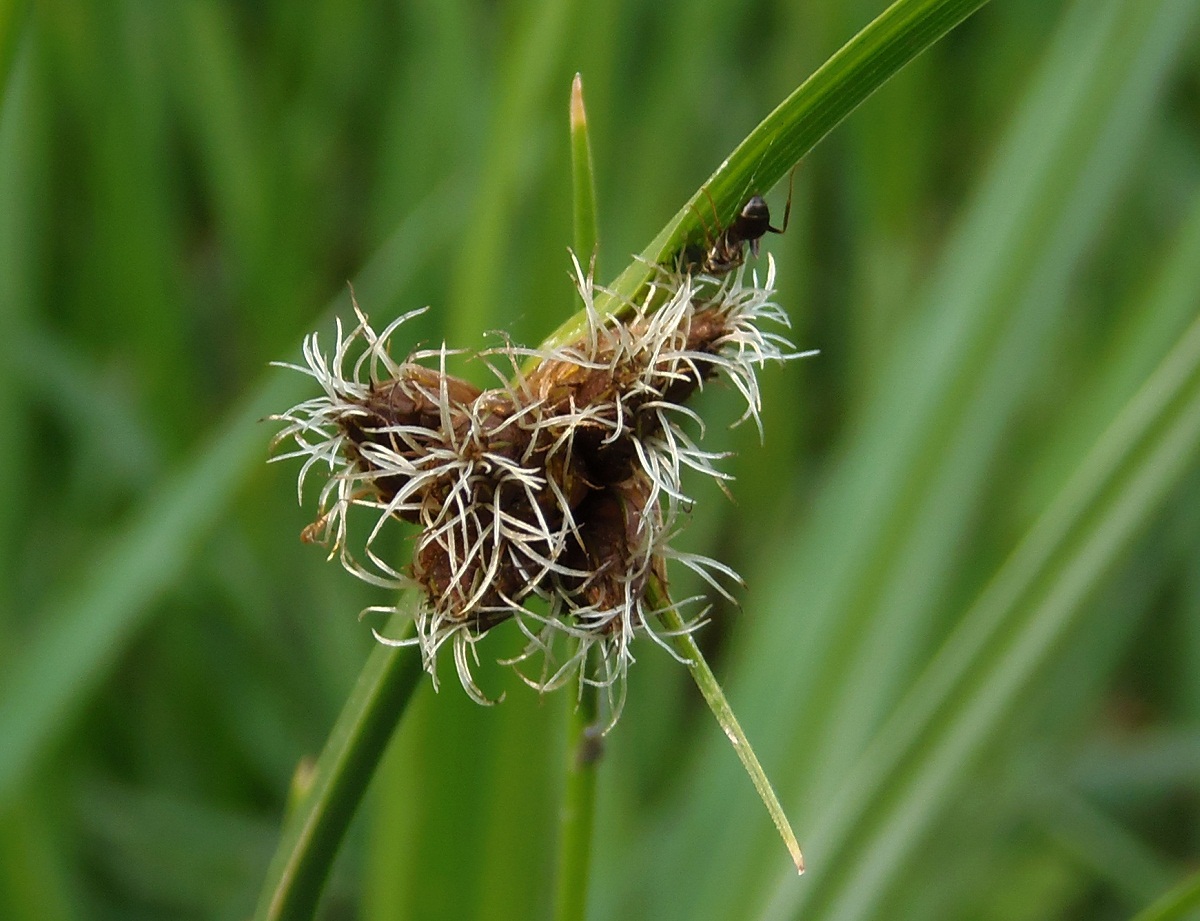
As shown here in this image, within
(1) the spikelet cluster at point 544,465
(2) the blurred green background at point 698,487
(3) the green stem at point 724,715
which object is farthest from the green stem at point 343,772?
(2) the blurred green background at point 698,487

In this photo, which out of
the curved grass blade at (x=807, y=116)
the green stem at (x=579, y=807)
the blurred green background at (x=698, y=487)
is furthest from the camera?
the blurred green background at (x=698, y=487)

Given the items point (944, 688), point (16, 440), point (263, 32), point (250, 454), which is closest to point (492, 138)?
point (250, 454)

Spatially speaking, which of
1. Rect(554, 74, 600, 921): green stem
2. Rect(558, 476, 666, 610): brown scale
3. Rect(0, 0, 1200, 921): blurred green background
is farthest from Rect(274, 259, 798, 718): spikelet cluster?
Rect(0, 0, 1200, 921): blurred green background

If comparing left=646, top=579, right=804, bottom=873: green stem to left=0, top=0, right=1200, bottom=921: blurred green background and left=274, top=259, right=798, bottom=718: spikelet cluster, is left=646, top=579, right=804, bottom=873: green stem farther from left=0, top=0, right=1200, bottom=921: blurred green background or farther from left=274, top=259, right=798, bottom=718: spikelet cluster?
left=0, top=0, right=1200, bottom=921: blurred green background

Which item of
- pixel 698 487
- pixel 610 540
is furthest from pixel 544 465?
pixel 698 487

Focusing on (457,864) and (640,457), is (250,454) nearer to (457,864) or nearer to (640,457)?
(457,864)

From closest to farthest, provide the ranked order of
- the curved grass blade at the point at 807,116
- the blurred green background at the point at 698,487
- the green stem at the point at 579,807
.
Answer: the curved grass blade at the point at 807,116
the green stem at the point at 579,807
the blurred green background at the point at 698,487

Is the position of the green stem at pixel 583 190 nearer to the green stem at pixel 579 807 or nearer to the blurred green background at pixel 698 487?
the green stem at pixel 579 807

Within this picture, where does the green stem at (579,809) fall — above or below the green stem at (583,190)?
below
